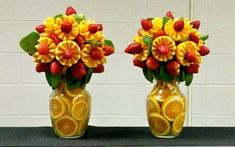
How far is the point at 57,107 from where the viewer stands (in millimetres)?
1142

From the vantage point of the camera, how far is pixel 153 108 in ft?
3.79

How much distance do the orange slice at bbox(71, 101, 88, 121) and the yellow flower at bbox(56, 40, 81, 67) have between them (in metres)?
0.12

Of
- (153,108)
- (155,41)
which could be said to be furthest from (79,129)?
(155,41)

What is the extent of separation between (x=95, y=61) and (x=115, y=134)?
8.8 inches

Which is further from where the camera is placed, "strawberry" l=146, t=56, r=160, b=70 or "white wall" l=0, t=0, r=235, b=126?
"white wall" l=0, t=0, r=235, b=126

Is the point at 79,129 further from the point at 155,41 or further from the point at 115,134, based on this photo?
the point at 155,41

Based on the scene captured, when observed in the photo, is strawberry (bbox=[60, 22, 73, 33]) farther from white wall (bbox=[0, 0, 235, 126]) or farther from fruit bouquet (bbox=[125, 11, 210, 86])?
white wall (bbox=[0, 0, 235, 126])

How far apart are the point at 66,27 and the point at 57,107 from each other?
22 cm

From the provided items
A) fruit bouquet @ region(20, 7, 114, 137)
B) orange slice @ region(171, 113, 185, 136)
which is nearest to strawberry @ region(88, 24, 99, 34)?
fruit bouquet @ region(20, 7, 114, 137)

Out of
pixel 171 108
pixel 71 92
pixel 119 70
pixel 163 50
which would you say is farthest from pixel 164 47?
pixel 119 70

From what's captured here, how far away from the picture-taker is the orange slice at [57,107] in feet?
3.73

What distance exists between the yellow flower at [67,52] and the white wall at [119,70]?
0.80 m

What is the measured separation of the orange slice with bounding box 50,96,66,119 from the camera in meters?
1.14

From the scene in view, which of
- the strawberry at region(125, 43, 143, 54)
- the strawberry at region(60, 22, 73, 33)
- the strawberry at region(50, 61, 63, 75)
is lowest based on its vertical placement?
the strawberry at region(50, 61, 63, 75)
